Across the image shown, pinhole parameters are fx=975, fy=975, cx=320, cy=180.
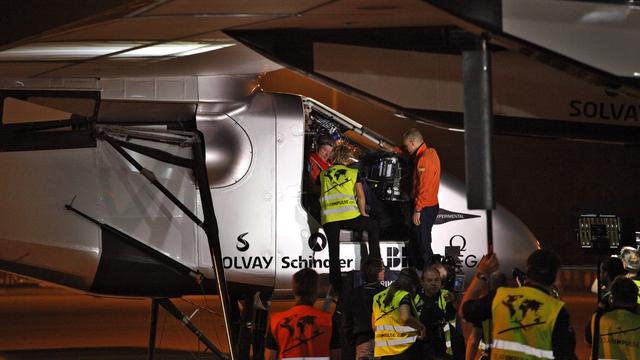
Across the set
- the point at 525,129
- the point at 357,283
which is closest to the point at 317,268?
the point at 357,283

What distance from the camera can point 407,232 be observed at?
1127 cm

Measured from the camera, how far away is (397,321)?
809 cm

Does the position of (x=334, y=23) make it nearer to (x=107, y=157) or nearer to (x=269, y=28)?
(x=269, y=28)

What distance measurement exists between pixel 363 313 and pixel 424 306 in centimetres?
83

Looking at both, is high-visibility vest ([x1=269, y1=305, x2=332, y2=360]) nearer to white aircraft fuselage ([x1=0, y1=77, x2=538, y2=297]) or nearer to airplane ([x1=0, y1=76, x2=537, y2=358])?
airplane ([x1=0, y1=76, x2=537, y2=358])

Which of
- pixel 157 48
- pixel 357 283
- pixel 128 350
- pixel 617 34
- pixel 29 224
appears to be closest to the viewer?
pixel 617 34

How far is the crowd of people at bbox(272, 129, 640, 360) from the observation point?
6.19m

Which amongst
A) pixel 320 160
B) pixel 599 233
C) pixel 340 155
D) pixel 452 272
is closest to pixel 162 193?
pixel 320 160

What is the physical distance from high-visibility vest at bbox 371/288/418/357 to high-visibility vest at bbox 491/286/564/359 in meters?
1.77

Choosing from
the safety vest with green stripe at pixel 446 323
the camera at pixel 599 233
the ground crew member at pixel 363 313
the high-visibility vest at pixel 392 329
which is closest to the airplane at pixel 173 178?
the camera at pixel 599 233

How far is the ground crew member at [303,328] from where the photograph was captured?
6957mm

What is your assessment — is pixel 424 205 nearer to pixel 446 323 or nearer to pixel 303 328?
pixel 446 323

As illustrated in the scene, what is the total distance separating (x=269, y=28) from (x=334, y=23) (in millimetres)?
520

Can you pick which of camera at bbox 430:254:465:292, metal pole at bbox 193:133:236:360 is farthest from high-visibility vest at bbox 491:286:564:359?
metal pole at bbox 193:133:236:360
